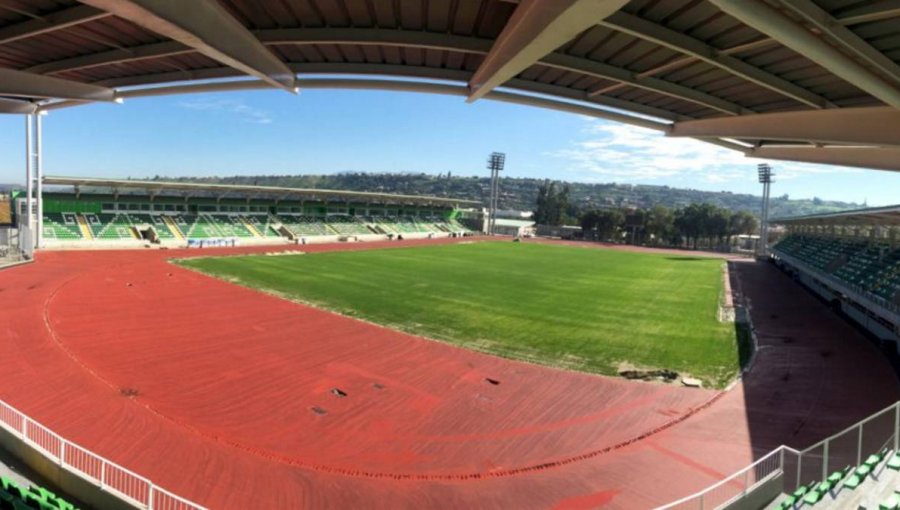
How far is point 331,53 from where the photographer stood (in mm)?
8852

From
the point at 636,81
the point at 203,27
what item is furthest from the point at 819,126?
the point at 203,27

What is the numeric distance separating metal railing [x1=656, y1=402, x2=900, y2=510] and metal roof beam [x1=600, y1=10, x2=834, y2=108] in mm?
5669

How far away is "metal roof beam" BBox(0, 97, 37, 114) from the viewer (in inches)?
553

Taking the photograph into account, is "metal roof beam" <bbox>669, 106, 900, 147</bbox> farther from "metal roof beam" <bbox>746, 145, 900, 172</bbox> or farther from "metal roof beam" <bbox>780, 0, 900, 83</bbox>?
"metal roof beam" <bbox>746, 145, 900, 172</bbox>

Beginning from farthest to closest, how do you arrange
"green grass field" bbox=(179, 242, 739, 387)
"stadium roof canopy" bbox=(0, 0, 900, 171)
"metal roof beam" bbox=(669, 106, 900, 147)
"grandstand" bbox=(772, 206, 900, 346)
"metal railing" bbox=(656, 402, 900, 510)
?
"grandstand" bbox=(772, 206, 900, 346)
"green grass field" bbox=(179, 242, 739, 387)
"metal roof beam" bbox=(669, 106, 900, 147)
"metal railing" bbox=(656, 402, 900, 510)
"stadium roof canopy" bbox=(0, 0, 900, 171)

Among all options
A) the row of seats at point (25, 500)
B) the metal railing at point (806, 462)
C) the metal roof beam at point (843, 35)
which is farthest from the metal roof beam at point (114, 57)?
the metal railing at point (806, 462)

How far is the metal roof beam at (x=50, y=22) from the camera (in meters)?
6.80

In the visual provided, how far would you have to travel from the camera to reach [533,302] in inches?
1199

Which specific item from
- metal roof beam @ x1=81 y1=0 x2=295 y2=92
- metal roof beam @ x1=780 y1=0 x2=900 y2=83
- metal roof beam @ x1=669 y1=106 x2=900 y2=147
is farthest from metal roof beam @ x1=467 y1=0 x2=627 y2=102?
metal roof beam @ x1=669 y1=106 x2=900 y2=147

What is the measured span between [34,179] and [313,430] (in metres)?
45.2

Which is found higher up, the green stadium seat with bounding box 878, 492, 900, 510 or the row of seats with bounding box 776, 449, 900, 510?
the green stadium seat with bounding box 878, 492, 900, 510

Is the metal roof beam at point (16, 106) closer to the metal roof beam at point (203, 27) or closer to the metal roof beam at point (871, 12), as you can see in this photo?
the metal roof beam at point (203, 27)

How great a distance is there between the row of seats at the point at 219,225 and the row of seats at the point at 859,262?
5790 centimetres

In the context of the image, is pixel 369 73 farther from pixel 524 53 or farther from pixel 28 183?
pixel 28 183
